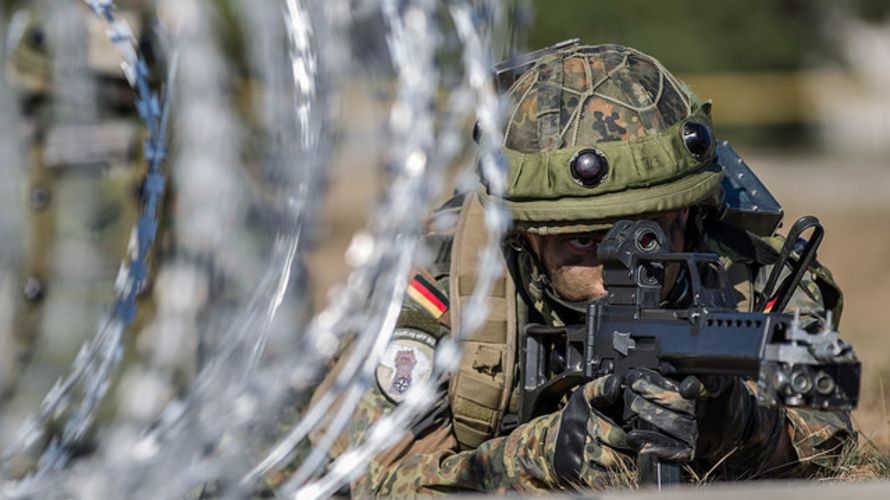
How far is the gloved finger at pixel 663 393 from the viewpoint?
3.71 metres

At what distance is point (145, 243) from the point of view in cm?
404

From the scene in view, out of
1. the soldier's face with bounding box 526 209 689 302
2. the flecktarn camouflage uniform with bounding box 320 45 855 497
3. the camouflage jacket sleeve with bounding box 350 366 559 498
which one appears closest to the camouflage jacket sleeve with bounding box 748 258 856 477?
the flecktarn camouflage uniform with bounding box 320 45 855 497

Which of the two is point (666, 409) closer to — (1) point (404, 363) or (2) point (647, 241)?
(2) point (647, 241)

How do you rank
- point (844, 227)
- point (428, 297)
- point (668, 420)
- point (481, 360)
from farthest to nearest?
point (844, 227) < point (428, 297) < point (481, 360) < point (668, 420)

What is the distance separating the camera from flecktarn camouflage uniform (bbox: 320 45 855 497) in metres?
4.29

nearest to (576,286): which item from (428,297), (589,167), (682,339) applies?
(589,167)

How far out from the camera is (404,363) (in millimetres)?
4609

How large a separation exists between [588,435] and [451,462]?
1.99 ft

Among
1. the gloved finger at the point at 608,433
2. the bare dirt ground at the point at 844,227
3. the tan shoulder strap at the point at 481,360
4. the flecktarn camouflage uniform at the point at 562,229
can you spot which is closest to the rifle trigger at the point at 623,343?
the gloved finger at the point at 608,433

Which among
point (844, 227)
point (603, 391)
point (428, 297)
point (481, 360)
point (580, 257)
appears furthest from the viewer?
point (844, 227)

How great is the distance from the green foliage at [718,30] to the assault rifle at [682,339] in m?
17.7

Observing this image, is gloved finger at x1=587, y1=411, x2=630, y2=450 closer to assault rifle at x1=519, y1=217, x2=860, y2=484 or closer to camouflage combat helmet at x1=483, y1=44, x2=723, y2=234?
assault rifle at x1=519, y1=217, x2=860, y2=484

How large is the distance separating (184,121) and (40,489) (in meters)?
4.25

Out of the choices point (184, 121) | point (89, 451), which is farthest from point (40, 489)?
point (184, 121)
